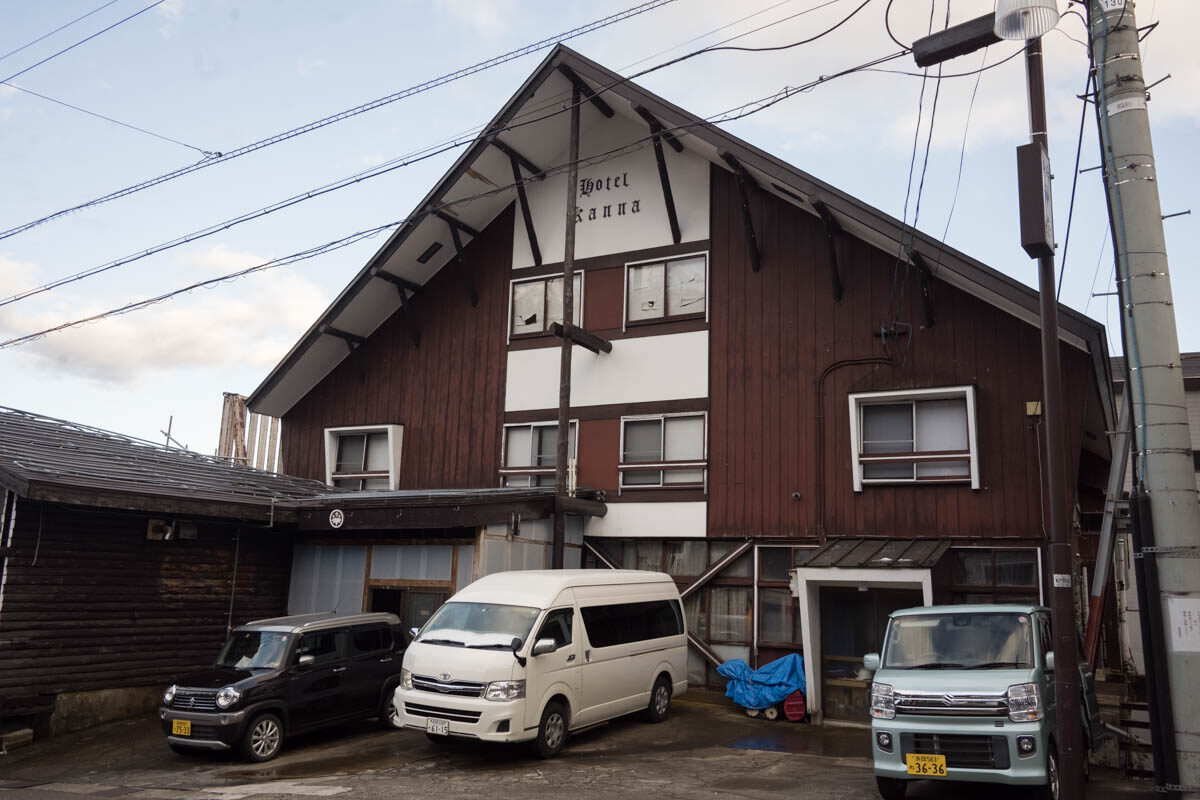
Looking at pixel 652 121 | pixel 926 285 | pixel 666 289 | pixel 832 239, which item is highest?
pixel 652 121

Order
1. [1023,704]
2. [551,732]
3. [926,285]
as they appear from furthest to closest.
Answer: [926,285]
[551,732]
[1023,704]

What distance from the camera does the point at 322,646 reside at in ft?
44.8

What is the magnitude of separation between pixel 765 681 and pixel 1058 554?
25.6 feet

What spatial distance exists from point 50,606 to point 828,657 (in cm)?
1301

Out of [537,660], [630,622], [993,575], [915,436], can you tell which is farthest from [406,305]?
[993,575]

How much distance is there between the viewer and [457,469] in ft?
68.9

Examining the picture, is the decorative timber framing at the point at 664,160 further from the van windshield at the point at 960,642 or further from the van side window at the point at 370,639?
the van windshield at the point at 960,642

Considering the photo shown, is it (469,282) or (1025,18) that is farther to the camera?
(469,282)

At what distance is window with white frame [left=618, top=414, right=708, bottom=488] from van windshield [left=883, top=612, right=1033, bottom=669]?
7680 mm

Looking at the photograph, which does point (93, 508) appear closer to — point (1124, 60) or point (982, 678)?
point (982, 678)

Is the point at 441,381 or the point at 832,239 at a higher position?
the point at 832,239

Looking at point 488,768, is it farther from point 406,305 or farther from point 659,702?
point 406,305

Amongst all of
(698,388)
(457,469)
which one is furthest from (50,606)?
(698,388)

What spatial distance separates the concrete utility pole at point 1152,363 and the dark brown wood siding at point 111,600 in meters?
15.3
